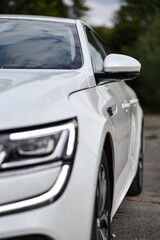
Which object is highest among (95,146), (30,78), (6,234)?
(30,78)

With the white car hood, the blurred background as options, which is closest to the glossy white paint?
the white car hood

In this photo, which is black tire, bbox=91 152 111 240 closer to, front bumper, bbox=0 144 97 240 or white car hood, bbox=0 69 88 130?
front bumper, bbox=0 144 97 240

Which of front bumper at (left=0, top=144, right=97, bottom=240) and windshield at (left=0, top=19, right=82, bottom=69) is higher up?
windshield at (left=0, top=19, right=82, bottom=69)

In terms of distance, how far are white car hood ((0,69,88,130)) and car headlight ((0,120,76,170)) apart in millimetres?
43

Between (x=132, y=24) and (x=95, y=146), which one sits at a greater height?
(x=95, y=146)

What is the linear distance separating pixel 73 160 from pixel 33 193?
24 centimetres

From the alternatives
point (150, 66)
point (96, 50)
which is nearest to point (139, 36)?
point (150, 66)

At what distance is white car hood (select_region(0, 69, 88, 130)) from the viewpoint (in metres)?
2.63

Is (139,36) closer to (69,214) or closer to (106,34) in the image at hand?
(106,34)

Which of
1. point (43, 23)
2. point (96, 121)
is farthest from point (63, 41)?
point (96, 121)

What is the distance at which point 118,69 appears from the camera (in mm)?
3859

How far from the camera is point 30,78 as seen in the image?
323cm

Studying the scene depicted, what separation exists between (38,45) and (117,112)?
2.38 ft

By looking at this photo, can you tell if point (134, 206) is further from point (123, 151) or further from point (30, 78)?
point (30, 78)
